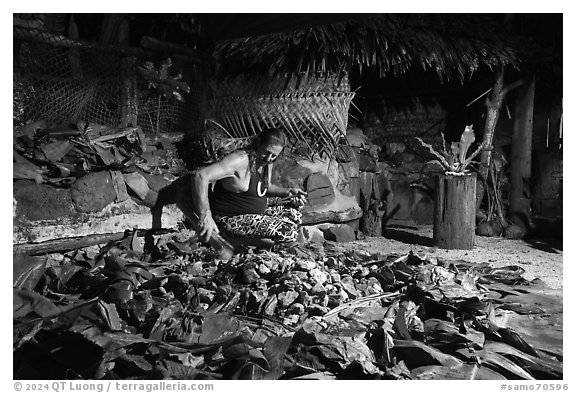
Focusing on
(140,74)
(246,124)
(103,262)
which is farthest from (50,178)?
(246,124)

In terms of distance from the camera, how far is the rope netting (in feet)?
13.9

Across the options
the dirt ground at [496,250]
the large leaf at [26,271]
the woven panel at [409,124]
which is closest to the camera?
the large leaf at [26,271]

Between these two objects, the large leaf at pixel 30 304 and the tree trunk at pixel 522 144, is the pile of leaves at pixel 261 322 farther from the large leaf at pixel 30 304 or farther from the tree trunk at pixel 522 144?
the tree trunk at pixel 522 144

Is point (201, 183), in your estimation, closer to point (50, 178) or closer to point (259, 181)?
point (259, 181)

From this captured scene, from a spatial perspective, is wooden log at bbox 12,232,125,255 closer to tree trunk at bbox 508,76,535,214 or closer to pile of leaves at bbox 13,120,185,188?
→ pile of leaves at bbox 13,120,185,188

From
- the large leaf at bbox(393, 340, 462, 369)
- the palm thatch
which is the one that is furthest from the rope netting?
the large leaf at bbox(393, 340, 462, 369)

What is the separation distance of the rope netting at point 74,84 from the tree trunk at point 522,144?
526 cm

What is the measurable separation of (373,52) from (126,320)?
444cm

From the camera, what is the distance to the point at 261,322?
2.64 meters

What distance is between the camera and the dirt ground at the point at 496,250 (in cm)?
453

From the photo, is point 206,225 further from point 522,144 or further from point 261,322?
point 522,144

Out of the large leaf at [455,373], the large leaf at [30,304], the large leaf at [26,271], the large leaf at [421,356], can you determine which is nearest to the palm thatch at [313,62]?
the large leaf at [26,271]

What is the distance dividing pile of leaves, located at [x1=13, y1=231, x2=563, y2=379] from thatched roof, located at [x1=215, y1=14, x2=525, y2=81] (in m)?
2.86

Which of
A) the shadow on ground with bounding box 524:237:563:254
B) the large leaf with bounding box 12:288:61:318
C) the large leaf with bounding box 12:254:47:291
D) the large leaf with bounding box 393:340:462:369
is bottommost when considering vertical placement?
the shadow on ground with bounding box 524:237:563:254
